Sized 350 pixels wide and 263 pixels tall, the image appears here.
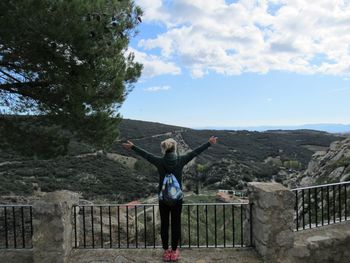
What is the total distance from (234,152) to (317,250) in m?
42.3

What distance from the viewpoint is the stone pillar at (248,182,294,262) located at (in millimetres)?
6176

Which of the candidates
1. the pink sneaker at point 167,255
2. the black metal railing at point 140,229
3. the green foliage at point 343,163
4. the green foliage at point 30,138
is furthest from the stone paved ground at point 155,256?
the green foliage at point 343,163

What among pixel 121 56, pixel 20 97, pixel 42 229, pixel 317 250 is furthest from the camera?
pixel 20 97

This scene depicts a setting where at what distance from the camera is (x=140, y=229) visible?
8.66m

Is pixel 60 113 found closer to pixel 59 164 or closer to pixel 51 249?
pixel 51 249

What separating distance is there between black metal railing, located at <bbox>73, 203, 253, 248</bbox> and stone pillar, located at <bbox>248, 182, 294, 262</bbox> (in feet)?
1.66

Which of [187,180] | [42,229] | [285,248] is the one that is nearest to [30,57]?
[42,229]

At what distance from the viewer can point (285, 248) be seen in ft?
20.6

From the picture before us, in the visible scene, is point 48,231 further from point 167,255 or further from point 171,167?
point 171,167

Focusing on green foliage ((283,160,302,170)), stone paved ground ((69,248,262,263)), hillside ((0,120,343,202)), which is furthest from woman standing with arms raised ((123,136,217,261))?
green foliage ((283,160,302,170))

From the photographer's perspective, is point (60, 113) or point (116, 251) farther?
point (60, 113)

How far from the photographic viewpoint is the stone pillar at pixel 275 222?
20.3 ft

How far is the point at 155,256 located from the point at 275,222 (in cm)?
199

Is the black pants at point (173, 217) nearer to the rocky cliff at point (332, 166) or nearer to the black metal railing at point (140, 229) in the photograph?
the black metal railing at point (140, 229)
